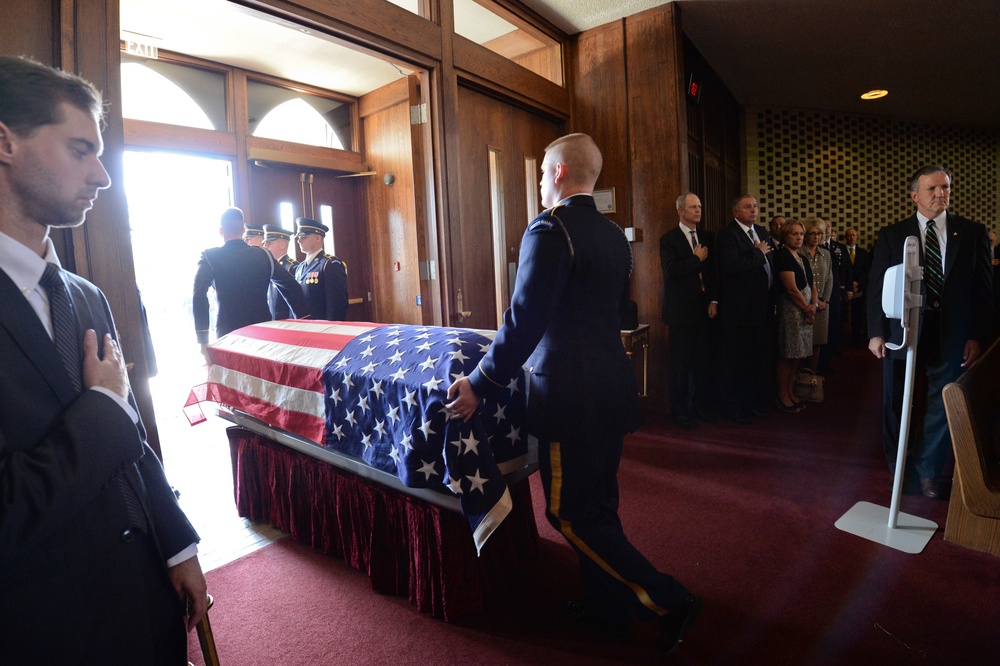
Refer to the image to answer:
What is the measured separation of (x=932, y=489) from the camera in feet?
8.93

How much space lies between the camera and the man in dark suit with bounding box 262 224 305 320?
12.3 ft

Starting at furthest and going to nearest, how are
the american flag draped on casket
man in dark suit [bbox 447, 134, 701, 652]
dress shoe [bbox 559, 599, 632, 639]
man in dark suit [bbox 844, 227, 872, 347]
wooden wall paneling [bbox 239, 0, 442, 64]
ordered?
man in dark suit [bbox 844, 227, 872, 347], wooden wall paneling [bbox 239, 0, 442, 64], dress shoe [bbox 559, 599, 632, 639], the american flag draped on casket, man in dark suit [bbox 447, 134, 701, 652]

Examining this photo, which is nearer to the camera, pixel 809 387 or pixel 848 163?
pixel 809 387

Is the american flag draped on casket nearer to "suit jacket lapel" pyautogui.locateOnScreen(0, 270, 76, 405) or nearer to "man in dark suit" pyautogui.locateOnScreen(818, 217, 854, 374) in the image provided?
"suit jacket lapel" pyautogui.locateOnScreen(0, 270, 76, 405)

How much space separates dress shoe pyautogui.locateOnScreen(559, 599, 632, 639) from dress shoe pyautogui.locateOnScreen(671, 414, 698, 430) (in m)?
2.40

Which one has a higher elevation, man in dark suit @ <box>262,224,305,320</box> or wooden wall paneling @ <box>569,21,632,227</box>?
wooden wall paneling @ <box>569,21,632,227</box>

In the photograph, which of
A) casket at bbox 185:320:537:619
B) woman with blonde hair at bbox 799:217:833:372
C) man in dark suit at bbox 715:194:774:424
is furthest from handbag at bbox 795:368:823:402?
casket at bbox 185:320:537:619

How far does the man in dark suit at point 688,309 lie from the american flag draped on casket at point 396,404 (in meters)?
2.39

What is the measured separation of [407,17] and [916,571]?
11.7ft

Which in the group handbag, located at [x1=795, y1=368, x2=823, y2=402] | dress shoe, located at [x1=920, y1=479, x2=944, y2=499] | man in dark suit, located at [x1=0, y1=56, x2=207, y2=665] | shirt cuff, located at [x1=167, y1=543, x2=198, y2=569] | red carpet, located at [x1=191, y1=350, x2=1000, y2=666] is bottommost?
red carpet, located at [x1=191, y1=350, x2=1000, y2=666]

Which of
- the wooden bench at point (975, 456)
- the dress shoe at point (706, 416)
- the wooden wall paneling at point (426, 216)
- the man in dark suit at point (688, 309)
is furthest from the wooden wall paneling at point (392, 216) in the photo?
the wooden bench at point (975, 456)

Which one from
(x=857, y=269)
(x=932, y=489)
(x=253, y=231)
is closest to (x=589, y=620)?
(x=932, y=489)

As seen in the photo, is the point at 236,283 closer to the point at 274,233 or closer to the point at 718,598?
the point at 274,233

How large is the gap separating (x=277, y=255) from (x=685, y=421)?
344 cm
